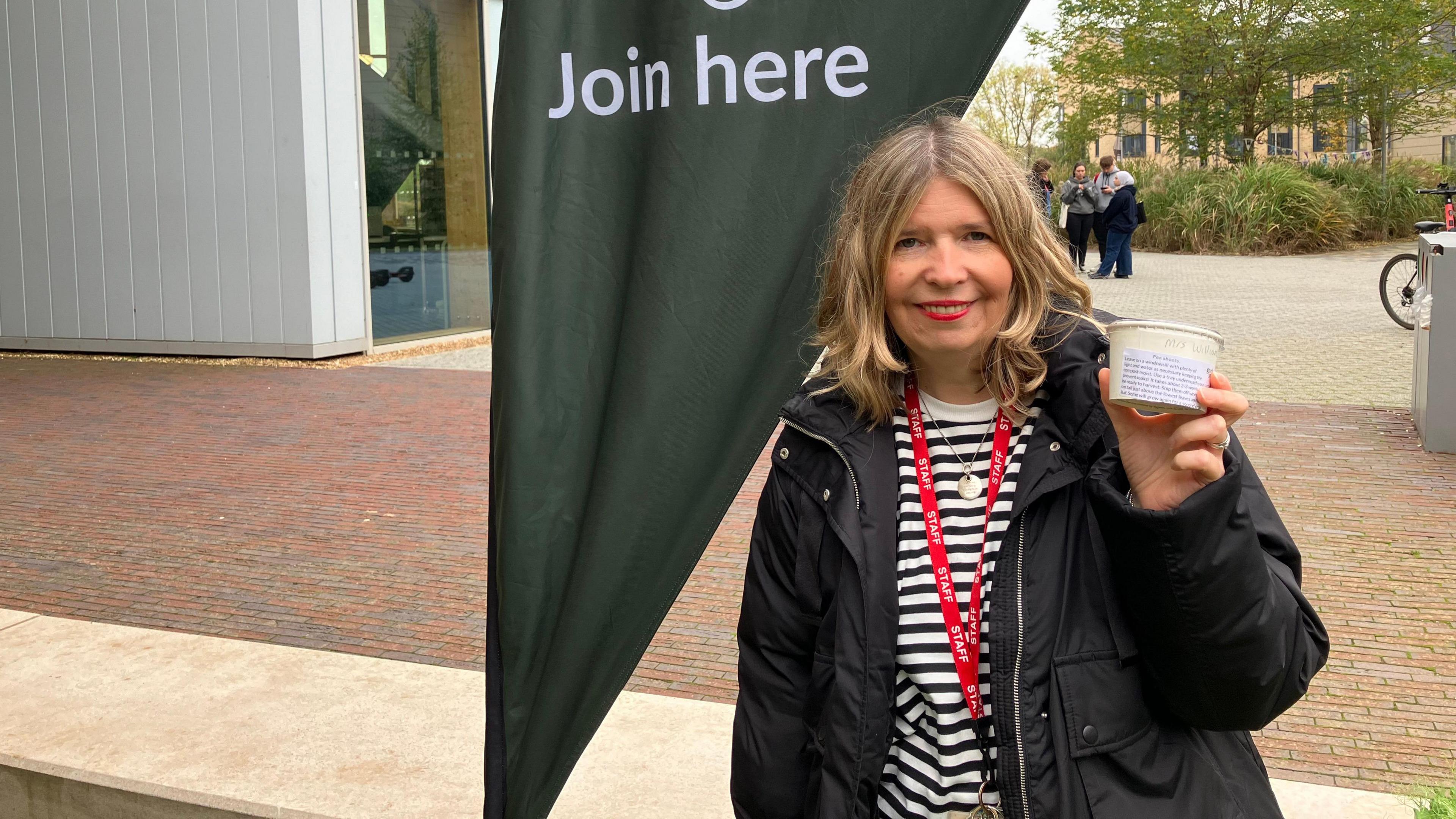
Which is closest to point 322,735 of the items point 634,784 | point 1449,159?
point 634,784

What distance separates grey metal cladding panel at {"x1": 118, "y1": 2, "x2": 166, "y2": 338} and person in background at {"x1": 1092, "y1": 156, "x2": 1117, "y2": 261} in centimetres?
1425

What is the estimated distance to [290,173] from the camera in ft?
43.8

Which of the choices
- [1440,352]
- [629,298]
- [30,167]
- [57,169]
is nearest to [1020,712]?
[629,298]

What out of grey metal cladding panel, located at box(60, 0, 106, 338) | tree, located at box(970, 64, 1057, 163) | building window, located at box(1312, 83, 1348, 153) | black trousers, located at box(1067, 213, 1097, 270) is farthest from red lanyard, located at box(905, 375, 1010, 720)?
tree, located at box(970, 64, 1057, 163)

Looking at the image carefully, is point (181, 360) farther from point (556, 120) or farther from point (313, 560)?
point (556, 120)

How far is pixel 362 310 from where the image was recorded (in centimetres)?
1438

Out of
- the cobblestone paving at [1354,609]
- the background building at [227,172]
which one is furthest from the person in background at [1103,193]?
the cobblestone paving at [1354,609]

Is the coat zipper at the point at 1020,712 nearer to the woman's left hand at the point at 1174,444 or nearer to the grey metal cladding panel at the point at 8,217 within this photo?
the woman's left hand at the point at 1174,444

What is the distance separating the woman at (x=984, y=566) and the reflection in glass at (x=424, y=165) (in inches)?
520

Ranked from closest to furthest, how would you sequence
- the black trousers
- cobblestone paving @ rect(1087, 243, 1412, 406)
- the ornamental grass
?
cobblestone paving @ rect(1087, 243, 1412, 406) < the black trousers < the ornamental grass

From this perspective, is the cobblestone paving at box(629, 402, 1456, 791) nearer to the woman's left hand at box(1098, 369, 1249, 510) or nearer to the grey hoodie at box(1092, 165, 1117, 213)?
the woman's left hand at box(1098, 369, 1249, 510)

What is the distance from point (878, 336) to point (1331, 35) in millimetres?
34570

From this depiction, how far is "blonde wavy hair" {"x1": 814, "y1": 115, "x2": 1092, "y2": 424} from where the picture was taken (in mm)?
1775

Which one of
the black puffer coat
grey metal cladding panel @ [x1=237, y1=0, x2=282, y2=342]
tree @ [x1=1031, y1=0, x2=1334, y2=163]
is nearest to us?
the black puffer coat
